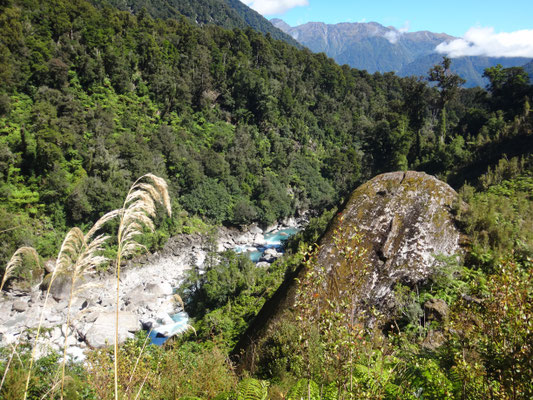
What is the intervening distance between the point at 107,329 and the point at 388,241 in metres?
16.0

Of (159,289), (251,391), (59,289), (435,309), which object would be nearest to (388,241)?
(435,309)

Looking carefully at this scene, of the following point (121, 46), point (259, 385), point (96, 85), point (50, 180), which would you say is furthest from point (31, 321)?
point (121, 46)

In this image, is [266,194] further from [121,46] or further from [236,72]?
[121,46]

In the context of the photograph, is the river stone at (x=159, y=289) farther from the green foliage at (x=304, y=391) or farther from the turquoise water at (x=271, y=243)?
the green foliage at (x=304, y=391)

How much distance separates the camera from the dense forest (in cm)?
248

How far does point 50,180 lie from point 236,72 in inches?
1281

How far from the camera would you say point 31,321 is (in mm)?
18297

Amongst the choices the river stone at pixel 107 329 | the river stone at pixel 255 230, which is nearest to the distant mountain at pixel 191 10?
the river stone at pixel 255 230

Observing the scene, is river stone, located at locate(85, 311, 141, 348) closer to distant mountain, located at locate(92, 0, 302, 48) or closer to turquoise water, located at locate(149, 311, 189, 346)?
turquoise water, located at locate(149, 311, 189, 346)

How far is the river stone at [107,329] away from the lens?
587 inches

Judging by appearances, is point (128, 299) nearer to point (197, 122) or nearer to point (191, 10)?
point (197, 122)

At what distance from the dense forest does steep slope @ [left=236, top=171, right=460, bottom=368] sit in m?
0.48

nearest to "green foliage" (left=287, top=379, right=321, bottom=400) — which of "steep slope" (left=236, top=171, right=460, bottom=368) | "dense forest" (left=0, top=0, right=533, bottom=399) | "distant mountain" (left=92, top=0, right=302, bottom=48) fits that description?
"dense forest" (left=0, top=0, right=533, bottom=399)

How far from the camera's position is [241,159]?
36.4 metres
